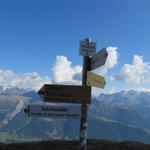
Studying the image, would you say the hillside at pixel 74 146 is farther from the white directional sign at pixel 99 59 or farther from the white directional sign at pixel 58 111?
the white directional sign at pixel 99 59

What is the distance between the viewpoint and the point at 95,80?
A: 12.4m

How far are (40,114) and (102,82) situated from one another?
241cm

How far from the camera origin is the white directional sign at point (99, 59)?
1157 cm

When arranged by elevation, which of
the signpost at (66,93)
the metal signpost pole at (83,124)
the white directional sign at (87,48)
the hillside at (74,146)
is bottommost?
the hillside at (74,146)

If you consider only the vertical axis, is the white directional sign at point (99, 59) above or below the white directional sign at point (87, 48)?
below

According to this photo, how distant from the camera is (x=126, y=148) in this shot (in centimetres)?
2305

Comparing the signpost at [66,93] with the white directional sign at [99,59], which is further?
the signpost at [66,93]

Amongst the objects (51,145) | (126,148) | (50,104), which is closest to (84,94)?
(50,104)

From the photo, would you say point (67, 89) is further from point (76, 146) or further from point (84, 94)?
point (76, 146)

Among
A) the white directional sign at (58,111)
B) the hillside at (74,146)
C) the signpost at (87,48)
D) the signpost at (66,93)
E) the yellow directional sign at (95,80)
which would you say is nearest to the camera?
the signpost at (66,93)

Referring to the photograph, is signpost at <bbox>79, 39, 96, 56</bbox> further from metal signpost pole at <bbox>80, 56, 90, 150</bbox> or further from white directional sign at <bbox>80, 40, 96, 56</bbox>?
metal signpost pole at <bbox>80, 56, 90, 150</bbox>

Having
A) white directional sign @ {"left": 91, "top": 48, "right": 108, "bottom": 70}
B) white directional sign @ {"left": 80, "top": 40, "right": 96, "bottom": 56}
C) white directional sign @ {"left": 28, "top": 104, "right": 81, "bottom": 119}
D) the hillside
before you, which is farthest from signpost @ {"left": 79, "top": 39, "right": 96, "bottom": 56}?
the hillside

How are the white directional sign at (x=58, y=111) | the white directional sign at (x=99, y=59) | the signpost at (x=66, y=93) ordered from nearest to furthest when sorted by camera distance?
the white directional sign at (x=99, y=59) → the signpost at (x=66, y=93) → the white directional sign at (x=58, y=111)

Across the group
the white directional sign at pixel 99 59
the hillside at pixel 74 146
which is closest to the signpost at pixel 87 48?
the white directional sign at pixel 99 59
